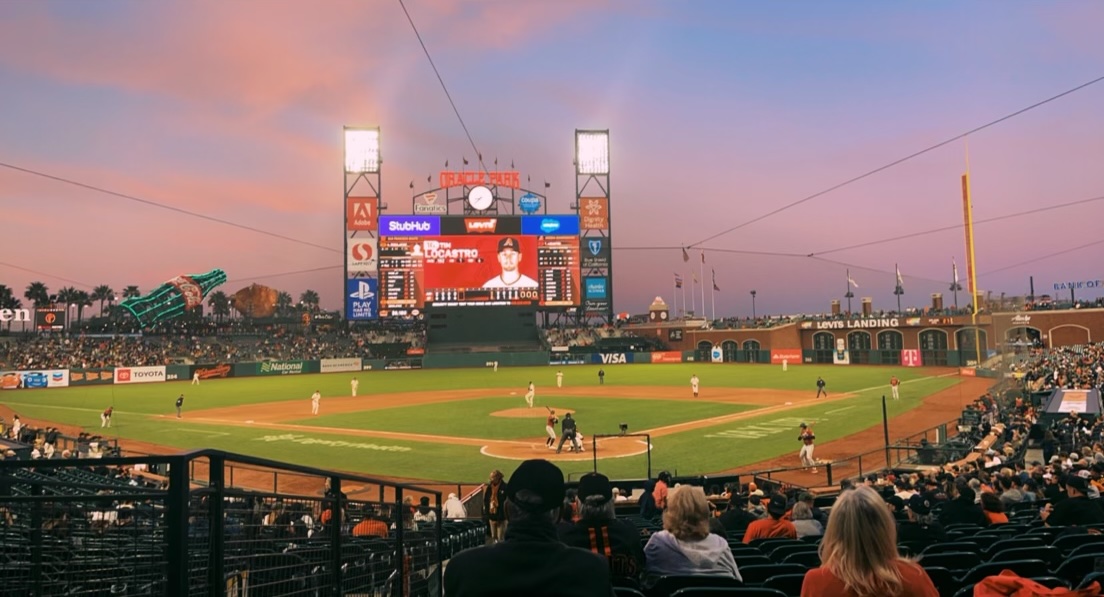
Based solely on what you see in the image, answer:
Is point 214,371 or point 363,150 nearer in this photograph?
point 214,371

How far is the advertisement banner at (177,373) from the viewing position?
66.1 meters

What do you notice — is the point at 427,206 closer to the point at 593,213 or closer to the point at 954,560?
the point at 593,213

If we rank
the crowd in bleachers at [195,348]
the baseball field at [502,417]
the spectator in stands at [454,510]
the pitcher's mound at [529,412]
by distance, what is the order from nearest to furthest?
1. the spectator in stands at [454,510]
2. the baseball field at [502,417]
3. the pitcher's mound at [529,412]
4. the crowd in bleachers at [195,348]

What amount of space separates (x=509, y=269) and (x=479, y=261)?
386 cm

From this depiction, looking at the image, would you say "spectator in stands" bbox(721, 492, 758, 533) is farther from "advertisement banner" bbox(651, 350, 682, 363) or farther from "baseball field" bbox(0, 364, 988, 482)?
"advertisement banner" bbox(651, 350, 682, 363)

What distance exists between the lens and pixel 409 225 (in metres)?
77.1

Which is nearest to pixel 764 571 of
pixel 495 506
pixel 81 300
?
pixel 495 506

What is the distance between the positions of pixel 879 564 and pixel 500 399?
41.5m

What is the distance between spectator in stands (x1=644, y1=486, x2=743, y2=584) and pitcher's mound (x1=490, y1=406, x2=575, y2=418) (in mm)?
30262

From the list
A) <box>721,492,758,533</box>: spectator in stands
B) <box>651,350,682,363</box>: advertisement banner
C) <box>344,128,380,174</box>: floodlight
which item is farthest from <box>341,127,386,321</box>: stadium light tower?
<box>721,492,758,533</box>: spectator in stands

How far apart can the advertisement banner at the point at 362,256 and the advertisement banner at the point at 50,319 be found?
159 feet

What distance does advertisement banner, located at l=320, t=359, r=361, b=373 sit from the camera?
75500 millimetres

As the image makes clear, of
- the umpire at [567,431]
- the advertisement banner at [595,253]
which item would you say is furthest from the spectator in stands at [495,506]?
the advertisement banner at [595,253]

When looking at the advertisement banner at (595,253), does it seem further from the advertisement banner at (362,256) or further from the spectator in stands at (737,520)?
the spectator in stands at (737,520)
